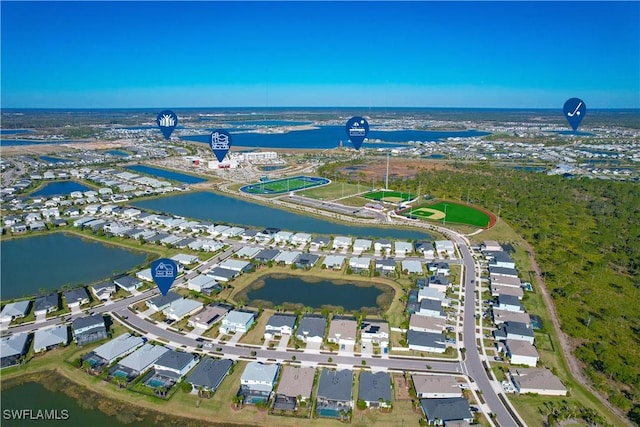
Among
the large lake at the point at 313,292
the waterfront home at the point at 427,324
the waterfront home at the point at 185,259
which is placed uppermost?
the waterfront home at the point at 185,259

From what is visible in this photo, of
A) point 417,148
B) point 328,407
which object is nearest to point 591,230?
point 328,407

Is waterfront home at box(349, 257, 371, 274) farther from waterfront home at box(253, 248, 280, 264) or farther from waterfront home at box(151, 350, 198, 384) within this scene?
waterfront home at box(151, 350, 198, 384)

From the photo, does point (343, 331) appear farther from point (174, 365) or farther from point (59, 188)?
point (59, 188)

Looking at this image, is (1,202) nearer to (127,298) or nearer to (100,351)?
(127,298)

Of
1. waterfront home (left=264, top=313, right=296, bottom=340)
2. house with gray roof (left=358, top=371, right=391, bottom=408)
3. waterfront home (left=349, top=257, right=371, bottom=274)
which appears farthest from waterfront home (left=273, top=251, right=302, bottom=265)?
house with gray roof (left=358, top=371, right=391, bottom=408)

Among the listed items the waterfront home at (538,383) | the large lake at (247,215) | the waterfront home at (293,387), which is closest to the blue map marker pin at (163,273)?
the waterfront home at (293,387)

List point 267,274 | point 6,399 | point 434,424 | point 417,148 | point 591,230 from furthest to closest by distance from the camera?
point 417,148, point 591,230, point 267,274, point 6,399, point 434,424

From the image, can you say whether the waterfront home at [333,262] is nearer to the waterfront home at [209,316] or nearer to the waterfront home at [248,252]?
the waterfront home at [248,252]
